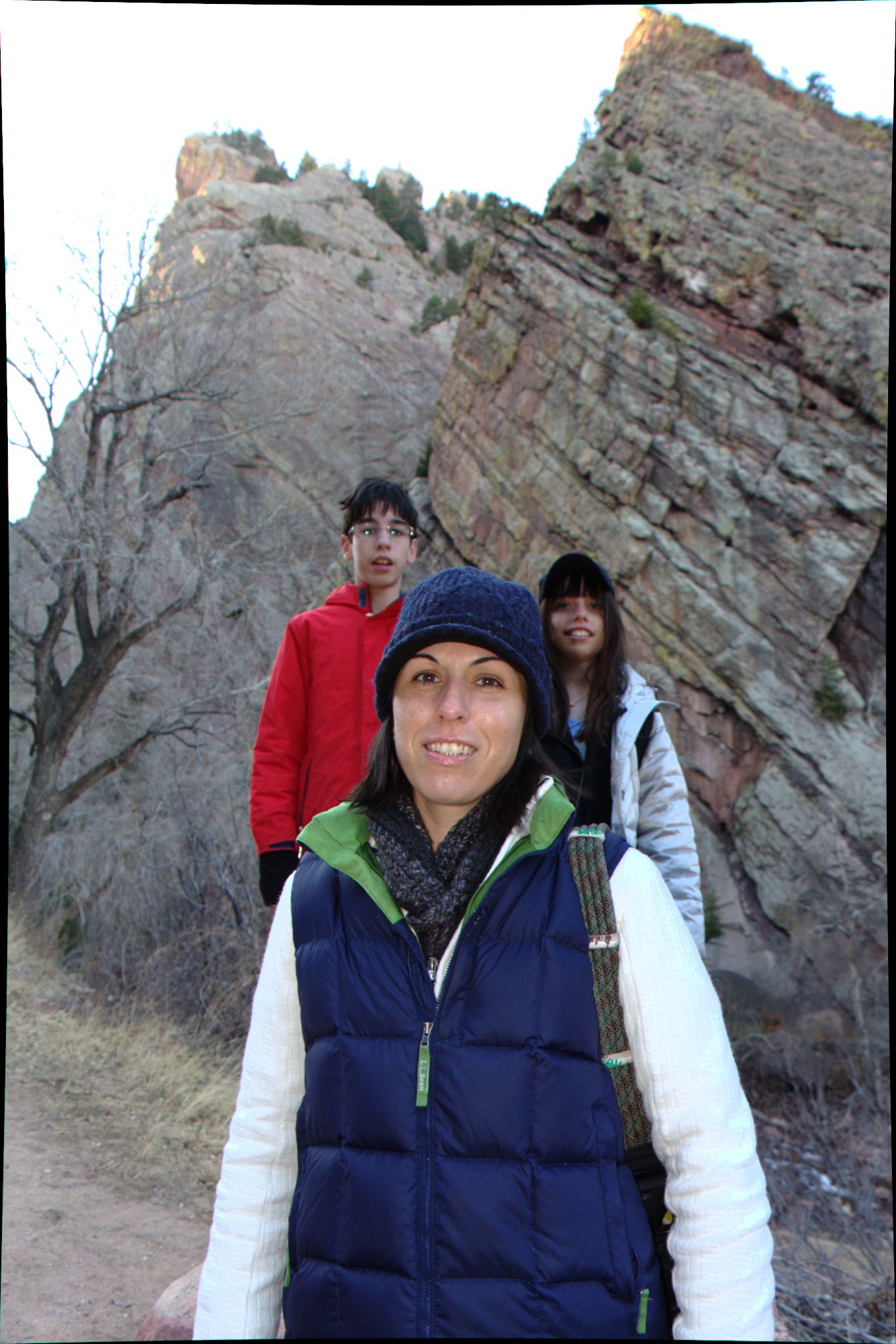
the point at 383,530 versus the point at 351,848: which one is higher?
the point at 383,530

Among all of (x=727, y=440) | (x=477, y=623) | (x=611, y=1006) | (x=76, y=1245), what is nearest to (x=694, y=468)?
(x=727, y=440)

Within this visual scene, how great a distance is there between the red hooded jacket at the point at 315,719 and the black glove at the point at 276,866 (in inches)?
2.5

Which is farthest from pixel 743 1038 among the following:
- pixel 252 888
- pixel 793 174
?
pixel 793 174

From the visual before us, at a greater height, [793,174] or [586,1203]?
[793,174]

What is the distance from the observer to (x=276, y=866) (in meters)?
3.02

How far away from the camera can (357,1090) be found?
130 cm

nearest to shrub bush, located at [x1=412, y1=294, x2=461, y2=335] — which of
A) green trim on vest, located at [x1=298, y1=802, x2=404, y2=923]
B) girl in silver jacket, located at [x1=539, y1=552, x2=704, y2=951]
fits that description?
girl in silver jacket, located at [x1=539, y1=552, x2=704, y2=951]

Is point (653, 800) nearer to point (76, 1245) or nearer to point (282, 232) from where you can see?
point (76, 1245)

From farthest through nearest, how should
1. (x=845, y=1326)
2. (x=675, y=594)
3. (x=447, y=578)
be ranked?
(x=675, y=594)
(x=845, y=1326)
(x=447, y=578)

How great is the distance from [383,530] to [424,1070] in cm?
233

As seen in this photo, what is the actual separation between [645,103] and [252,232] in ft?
51.3

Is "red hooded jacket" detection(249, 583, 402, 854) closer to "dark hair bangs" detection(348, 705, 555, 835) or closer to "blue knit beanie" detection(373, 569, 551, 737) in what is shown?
"dark hair bangs" detection(348, 705, 555, 835)

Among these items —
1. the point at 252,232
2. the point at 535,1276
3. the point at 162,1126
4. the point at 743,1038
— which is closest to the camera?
the point at 535,1276

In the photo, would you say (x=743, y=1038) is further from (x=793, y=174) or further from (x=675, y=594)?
(x=793, y=174)
